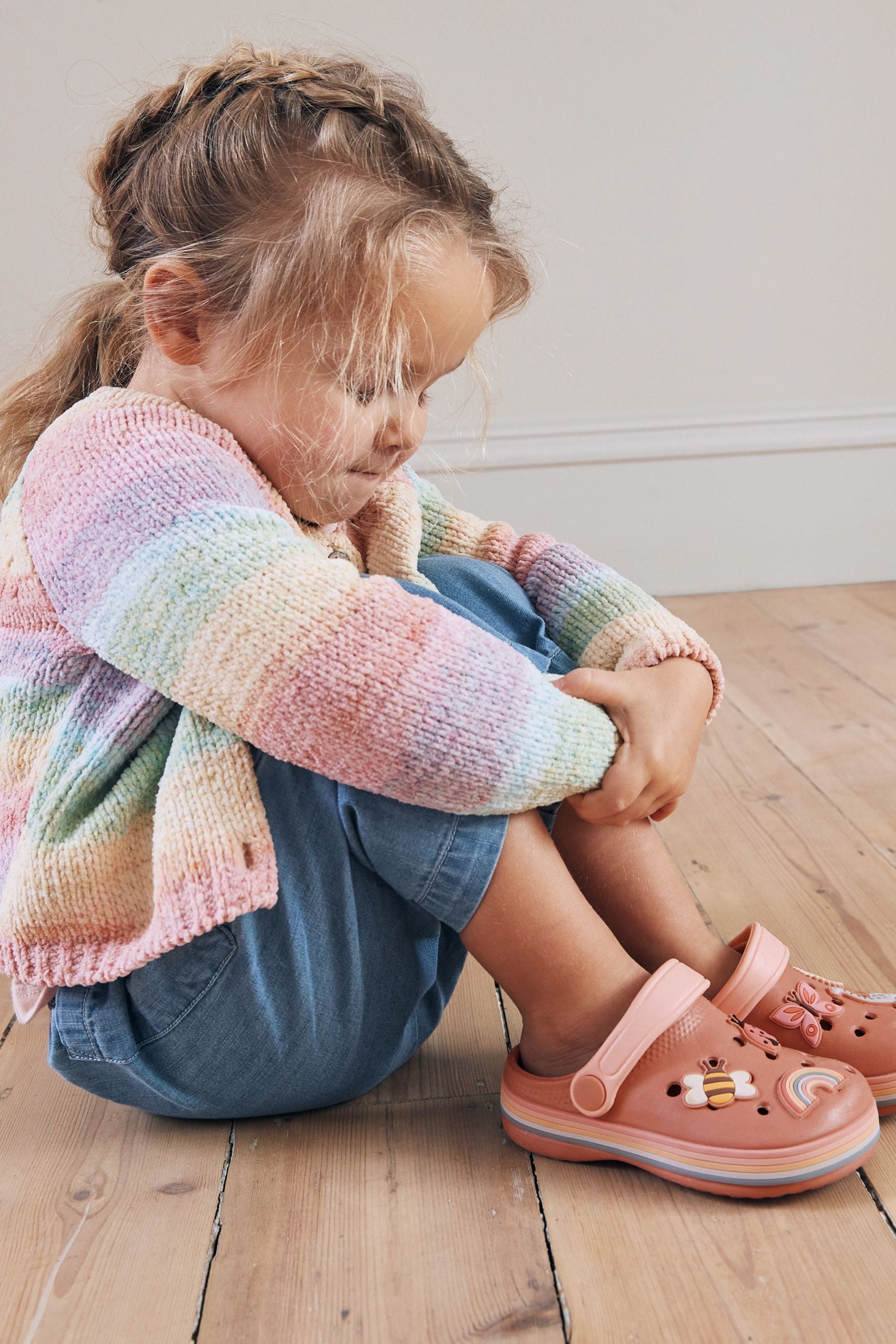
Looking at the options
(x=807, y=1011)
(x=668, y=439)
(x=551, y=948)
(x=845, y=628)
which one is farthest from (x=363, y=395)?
(x=668, y=439)

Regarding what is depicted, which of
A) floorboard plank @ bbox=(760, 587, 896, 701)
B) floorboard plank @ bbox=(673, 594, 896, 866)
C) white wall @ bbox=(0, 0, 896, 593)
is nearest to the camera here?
floorboard plank @ bbox=(673, 594, 896, 866)

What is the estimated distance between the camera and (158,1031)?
630 mm

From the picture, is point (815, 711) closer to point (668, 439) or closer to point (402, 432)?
point (668, 439)

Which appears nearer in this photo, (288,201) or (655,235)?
(288,201)

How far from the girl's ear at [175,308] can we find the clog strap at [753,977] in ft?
1.52

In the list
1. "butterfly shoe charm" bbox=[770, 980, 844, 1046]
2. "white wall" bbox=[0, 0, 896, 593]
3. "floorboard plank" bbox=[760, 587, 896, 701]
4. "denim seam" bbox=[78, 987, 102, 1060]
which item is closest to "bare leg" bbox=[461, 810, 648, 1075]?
"butterfly shoe charm" bbox=[770, 980, 844, 1046]

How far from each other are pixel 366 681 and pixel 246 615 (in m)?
0.07

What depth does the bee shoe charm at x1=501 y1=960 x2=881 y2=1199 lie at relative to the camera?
1.85 feet

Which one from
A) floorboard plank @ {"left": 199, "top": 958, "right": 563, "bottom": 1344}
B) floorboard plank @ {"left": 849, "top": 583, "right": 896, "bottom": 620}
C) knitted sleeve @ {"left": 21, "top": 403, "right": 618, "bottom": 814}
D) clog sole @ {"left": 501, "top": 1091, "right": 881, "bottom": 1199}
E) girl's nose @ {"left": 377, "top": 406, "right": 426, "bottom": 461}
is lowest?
floorboard plank @ {"left": 849, "top": 583, "right": 896, "bottom": 620}

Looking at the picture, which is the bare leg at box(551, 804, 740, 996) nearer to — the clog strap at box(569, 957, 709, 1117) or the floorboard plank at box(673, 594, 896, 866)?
the clog strap at box(569, 957, 709, 1117)

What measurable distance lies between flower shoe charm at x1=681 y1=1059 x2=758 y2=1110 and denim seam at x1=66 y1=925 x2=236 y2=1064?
25cm

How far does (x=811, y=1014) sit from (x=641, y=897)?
12 cm

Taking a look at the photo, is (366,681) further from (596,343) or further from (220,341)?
(596,343)

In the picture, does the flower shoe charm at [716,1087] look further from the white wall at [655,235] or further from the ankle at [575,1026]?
the white wall at [655,235]
